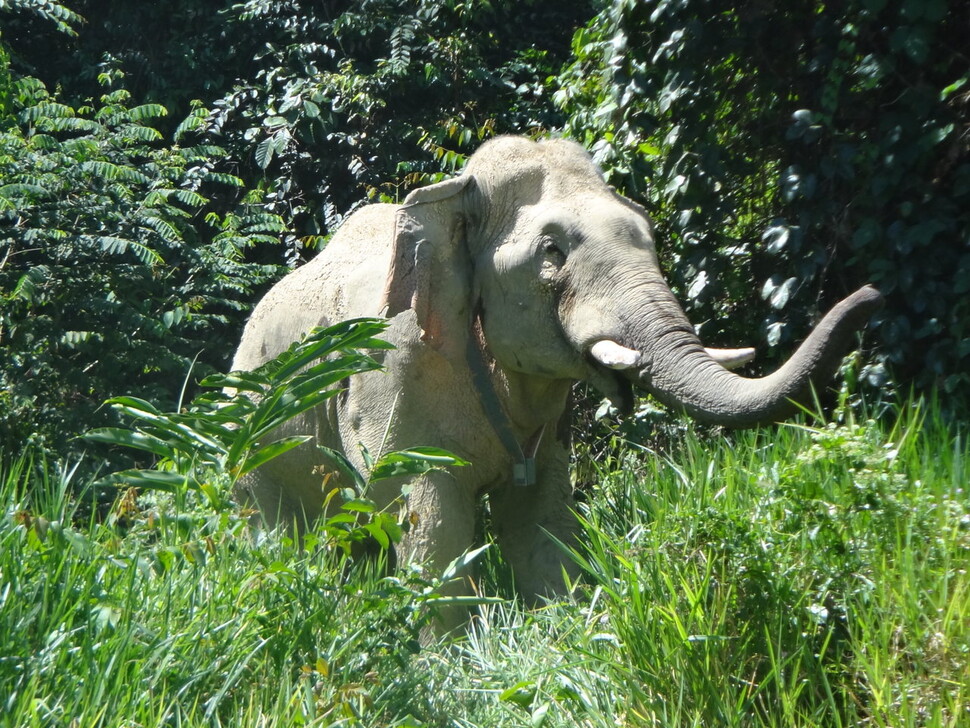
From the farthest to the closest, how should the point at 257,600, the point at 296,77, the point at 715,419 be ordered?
the point at 296,77 → the point at 715,419 → the point at 257,600

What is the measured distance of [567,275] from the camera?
4898 mm

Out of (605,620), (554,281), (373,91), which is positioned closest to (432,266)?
(554,281)

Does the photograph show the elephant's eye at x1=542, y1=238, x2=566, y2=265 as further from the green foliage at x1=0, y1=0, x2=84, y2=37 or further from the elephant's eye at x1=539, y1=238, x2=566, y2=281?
the green foliage at x1=0, y1=0, x2=84, y2=37

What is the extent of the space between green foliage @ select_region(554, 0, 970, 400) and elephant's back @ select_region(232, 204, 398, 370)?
1.59 m

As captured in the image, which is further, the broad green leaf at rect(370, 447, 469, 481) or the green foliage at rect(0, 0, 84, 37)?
the green foliage at rect(0, 0, 84, 37)

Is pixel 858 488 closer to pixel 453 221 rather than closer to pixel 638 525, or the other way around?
pixel 638 525

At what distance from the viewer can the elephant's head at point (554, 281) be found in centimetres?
458

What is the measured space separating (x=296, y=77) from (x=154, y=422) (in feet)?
22.9

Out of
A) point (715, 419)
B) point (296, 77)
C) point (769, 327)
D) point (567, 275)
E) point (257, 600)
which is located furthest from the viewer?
point (296, 77)

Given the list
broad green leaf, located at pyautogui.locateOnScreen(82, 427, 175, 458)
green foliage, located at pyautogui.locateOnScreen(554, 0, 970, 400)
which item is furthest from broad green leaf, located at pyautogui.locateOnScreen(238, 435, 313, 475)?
green foliage, located at pyautogui.locateOnScreen(554, 0, 970, 400)

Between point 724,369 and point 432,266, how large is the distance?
124 cm

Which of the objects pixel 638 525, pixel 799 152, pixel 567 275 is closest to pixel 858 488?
pixel 638 525

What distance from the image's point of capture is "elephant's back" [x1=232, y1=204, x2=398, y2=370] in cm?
545

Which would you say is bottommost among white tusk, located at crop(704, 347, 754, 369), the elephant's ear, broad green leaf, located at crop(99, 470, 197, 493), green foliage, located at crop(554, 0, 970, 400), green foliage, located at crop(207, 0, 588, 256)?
broad green leaf, located at crop(99, 470, 197, 493)
